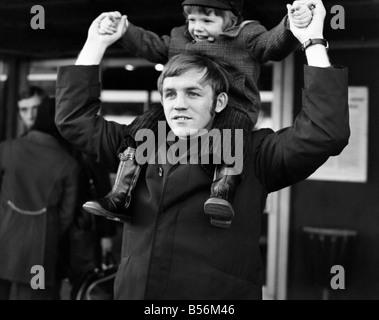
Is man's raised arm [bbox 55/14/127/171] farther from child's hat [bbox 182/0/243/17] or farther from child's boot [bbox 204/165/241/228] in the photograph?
child's boot [bbox 204/165/241/228]

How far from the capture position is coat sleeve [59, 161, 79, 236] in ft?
13.6

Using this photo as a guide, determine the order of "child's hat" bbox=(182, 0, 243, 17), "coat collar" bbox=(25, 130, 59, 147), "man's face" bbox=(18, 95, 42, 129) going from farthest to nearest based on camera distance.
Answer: "man's face" bbox=(18, 95, 42, 129)
"coat collar" bbox=(25, 130, 59, 147)
"child's hat" bbox=(182, 0, 243, 17)

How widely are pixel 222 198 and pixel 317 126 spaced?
0.38 m

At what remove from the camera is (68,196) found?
4.15 m

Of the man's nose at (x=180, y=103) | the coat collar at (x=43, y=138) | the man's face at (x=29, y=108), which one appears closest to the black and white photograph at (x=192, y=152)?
the man's nose at (x=180, y=103)

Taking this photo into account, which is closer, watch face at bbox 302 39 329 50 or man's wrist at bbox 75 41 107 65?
watch face at bbox 302 39 329 50

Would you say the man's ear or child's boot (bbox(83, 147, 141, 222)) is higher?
the man's ear

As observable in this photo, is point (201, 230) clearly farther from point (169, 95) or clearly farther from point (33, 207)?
point (33, 207)

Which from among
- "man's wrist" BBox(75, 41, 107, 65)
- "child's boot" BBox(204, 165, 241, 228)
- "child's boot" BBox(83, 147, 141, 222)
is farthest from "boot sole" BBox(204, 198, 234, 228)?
"man's wrist" BBox(75, 41, 107, 65)

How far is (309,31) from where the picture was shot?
2.03 metres

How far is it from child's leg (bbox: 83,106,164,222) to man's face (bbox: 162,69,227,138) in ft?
0.54

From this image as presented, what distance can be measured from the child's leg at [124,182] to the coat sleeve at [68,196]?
1.92m

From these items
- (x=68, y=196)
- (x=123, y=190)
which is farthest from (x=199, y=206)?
(x=68, y=196)

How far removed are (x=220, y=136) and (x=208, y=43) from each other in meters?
0.40
